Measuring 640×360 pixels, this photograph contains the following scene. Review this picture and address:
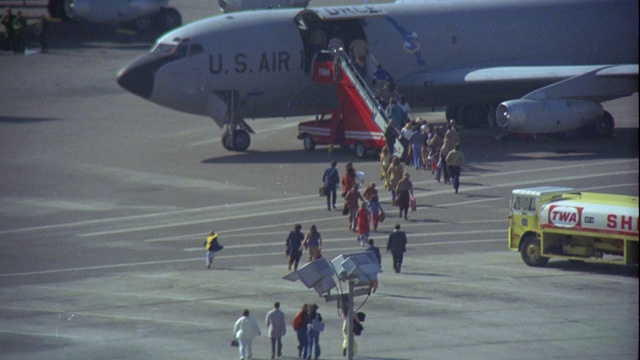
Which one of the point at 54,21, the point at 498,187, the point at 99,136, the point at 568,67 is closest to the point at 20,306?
the point at 498,187

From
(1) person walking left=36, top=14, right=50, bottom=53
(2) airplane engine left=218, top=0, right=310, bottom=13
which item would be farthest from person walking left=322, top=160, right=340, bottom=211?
(1) person walking left=36, top=14, right=50, bottom=53

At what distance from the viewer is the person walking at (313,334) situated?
71.6 feet

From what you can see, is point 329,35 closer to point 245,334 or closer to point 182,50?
point 182,50

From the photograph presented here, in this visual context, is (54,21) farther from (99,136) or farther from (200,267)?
(200,267)

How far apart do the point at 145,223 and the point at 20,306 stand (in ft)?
29.6

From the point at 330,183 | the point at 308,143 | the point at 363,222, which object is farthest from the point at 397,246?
the point at 308,143

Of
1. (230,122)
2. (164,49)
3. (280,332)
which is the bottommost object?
(280,332)

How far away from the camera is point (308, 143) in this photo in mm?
46250

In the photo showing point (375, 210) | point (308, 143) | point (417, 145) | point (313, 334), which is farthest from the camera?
point (308, 143)

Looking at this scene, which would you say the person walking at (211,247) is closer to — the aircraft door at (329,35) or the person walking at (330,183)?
the person walking at (330,183)

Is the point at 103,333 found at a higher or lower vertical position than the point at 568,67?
lower

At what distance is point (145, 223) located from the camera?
34.6 meters

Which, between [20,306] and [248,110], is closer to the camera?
[20,306]

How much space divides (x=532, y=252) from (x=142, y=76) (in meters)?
19.3
